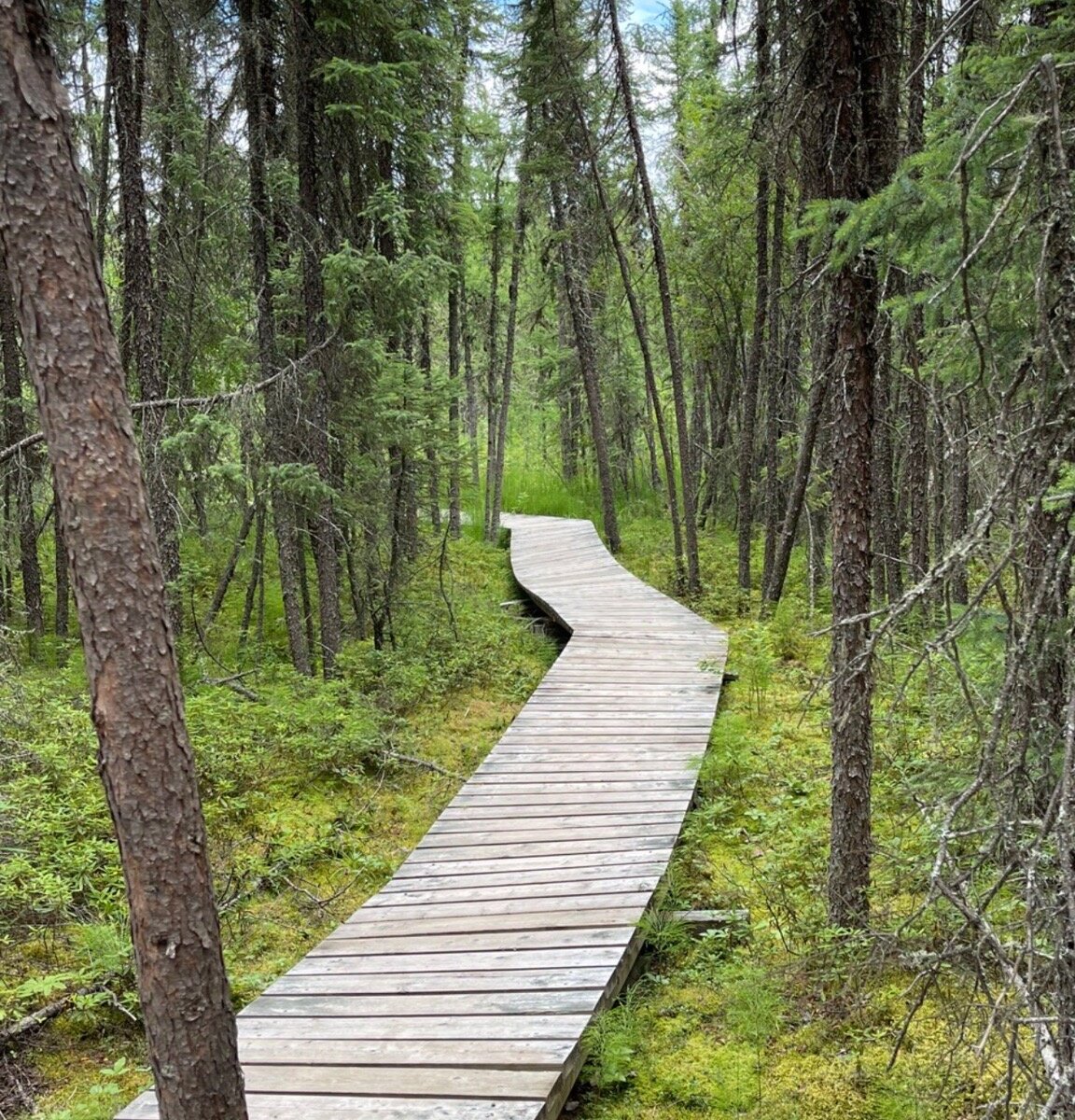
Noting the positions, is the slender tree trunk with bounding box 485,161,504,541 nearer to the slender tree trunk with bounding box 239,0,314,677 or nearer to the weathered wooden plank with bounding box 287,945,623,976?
the slender tree trunk with bounding box 239,0,314,677

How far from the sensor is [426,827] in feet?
21.8

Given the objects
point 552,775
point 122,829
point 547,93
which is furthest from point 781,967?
point 547,93

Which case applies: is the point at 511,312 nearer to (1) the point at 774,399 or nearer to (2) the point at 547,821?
(1) the point at 774,399

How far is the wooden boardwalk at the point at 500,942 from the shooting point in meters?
3.32

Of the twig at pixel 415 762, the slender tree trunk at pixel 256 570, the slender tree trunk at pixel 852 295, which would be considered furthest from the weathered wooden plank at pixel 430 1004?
the slender tree trunk at pixel 256 570

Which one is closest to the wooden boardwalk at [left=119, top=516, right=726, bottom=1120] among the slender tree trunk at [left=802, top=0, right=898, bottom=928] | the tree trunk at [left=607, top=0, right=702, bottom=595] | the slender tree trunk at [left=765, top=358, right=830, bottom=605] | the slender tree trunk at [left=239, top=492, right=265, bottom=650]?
the slender tree trunk at [left=802, top=0, right=898, bottom=928]

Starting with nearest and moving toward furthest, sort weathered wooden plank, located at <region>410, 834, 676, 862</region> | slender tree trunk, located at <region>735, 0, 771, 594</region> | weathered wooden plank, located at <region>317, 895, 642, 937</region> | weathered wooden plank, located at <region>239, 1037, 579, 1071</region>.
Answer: weathered wooden plank, located at <region>239, 1037, 579, 1071</region>, weathered wooden plank, located at <region>317, 895, 642, 937</region>, weathered wooden plank, located at <region>410, 834, 676, 862</region>, slender tree trunk, located at <region>735, 0, 771, 594</region>

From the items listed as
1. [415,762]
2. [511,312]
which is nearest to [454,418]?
[511,312]

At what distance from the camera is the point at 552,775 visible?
6.52 m

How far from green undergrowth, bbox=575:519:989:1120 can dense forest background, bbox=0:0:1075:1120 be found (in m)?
0.03

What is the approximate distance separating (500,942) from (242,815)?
2.81 metres

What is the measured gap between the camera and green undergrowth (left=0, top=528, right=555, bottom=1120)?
→ 4117mm

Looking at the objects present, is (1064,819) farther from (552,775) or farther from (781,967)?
(552,775)

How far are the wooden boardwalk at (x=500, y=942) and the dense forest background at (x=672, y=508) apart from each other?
0.33 m
